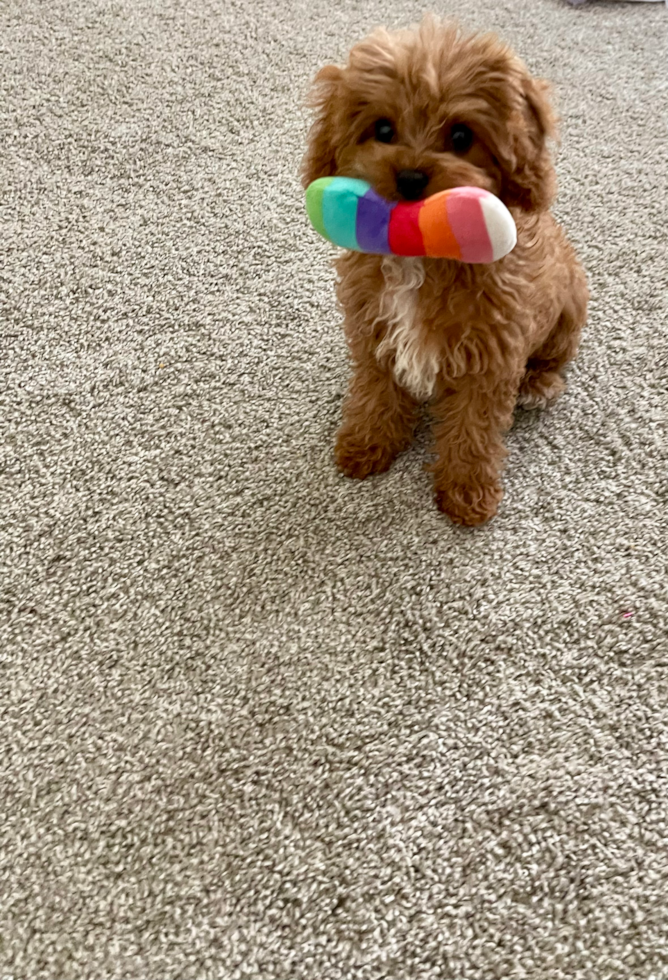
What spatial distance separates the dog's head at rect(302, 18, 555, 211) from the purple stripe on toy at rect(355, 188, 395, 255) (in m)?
0.02

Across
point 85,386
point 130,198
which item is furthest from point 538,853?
point 130,198

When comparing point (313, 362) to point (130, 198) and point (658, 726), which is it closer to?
point (130, 198)

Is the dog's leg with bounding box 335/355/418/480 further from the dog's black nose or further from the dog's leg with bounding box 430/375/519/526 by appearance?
the dog's black nose

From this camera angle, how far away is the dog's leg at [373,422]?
1.40 metres

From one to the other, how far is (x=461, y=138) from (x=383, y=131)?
0.35 feet

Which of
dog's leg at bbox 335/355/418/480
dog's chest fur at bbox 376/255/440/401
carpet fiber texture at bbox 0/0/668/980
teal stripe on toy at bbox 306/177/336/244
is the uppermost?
teal stripe on toy at bbox 306/177/336/244

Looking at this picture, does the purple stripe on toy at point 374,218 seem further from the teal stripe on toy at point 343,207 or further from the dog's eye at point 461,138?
the dog's eye at point 461,138

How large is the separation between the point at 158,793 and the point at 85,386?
0.90 meters

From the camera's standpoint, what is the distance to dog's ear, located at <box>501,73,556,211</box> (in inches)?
40.4

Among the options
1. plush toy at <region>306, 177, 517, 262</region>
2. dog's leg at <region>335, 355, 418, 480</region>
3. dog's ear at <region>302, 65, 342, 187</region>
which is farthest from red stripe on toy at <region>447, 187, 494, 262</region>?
dog's leg at <region>335, 355, 418, 480</region>

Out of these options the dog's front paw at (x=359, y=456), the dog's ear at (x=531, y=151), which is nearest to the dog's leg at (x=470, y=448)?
the dog's front paw at (x=359, y=456)

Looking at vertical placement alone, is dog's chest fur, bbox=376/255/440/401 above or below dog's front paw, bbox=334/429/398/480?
above

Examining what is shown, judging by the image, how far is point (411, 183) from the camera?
102 cm

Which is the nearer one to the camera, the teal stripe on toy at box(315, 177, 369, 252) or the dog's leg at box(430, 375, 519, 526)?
the teal stripe on toy at box(315, 177, 369, 252)
